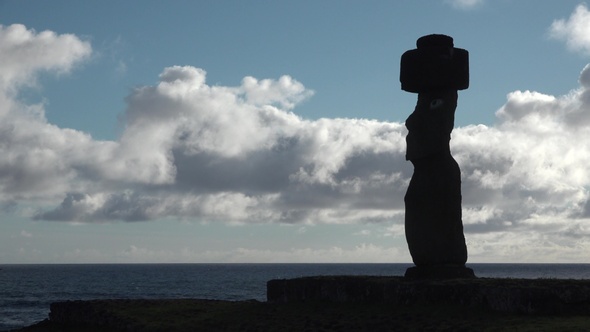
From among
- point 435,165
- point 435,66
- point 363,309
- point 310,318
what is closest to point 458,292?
point 363,309

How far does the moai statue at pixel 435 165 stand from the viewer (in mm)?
24062

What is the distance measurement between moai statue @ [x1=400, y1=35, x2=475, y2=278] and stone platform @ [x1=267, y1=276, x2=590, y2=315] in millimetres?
1230

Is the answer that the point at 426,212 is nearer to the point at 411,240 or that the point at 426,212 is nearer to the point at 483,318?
the point at 411,240

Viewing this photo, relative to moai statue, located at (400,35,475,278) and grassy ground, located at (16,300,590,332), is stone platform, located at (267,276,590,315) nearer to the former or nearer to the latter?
grassy ground, located at (16,300,590,332)

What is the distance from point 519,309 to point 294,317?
6025mm

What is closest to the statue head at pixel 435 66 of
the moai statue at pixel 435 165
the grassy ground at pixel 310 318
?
the moai statue at pixel 435 165

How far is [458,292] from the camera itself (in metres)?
21.0

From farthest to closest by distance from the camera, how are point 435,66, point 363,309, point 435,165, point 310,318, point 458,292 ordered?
point 435,165, point 435,66, point 363,309, point 310,318, point 458,292

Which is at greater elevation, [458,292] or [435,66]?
[435,66]

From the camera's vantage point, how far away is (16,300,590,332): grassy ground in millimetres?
18906

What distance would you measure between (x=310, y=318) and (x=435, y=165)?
18.4 ft

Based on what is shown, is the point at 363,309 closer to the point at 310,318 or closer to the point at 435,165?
the point at 310,318

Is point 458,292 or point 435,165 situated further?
point 435,165

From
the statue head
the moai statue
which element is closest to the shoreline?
the moai statue
